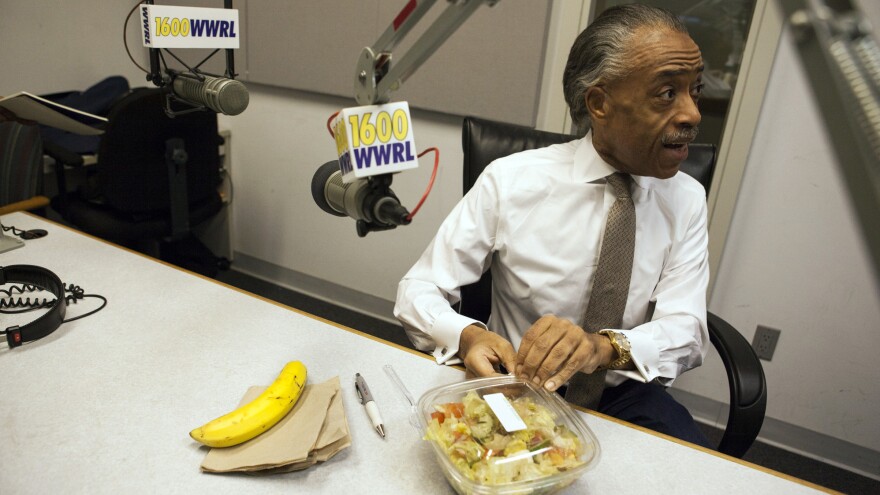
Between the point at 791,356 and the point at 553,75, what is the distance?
1.32 meters

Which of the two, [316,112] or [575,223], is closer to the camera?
[575,223]

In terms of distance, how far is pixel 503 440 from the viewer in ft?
2.49

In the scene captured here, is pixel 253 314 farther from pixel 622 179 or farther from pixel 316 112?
pixel 316 112

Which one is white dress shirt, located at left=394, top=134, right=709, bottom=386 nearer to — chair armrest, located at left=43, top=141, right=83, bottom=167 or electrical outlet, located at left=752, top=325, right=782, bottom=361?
electrical outlet, located at left=752, top=325, right=782, bottom=361

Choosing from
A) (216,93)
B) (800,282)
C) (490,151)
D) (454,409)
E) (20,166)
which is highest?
(216,93)

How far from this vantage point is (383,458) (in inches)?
33.2

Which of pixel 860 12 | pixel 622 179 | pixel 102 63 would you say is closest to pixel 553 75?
pixel 622 179

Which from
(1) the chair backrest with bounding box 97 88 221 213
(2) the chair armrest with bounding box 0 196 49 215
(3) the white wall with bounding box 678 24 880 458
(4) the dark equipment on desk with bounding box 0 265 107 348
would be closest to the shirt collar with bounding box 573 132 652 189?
(3) the white wall with bounding box 678 24 880 458

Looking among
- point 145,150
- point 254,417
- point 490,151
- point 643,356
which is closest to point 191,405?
point 254,417

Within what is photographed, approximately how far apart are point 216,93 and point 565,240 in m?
0.78

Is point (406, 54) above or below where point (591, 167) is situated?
above

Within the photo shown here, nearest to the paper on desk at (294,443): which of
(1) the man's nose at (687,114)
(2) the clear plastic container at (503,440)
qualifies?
(2) the clear plastic container at (503,440)

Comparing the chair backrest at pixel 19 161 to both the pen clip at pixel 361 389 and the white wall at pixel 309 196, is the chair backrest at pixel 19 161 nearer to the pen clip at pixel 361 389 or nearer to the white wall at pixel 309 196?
the white wall at pixel 309 196

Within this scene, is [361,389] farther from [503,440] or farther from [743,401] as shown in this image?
[743,401]
